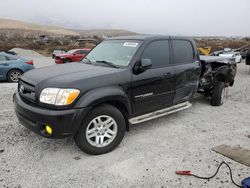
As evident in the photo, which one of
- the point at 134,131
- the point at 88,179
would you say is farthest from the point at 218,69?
the point at 88,179

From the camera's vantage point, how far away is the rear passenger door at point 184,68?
4.64 m

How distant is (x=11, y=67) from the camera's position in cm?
959

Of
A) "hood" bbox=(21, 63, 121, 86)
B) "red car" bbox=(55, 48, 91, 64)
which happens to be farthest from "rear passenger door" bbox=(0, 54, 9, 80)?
"red car" bbox=(55, 48, 91, 64)

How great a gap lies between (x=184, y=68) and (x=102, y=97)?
2.26 metres

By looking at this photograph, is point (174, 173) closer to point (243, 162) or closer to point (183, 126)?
point (243, 162)

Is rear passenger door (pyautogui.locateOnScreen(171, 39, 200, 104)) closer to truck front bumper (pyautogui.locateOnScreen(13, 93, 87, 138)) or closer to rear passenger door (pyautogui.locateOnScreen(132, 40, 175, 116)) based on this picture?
rear passenger door (pyautogui.locateOnScreen(132, 40, 175, 116))

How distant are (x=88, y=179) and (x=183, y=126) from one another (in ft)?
8.24

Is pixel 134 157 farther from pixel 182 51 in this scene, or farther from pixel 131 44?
pixel 182 51

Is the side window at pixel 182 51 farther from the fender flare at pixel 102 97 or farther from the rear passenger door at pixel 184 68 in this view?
the fender flare at pixel 102 97

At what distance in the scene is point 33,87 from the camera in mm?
3299

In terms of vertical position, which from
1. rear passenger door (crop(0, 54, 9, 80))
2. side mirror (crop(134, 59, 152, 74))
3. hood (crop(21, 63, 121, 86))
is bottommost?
rear passenger door (crop(0, 54, 9, 80))

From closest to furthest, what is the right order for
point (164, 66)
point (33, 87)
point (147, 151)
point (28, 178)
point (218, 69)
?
point (28, 178), point (33, 87), point (147, 151), point (164, 66), point (218, 69)

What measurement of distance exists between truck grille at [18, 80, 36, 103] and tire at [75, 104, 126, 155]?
0.85m

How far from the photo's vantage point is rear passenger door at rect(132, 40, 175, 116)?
3881mm
